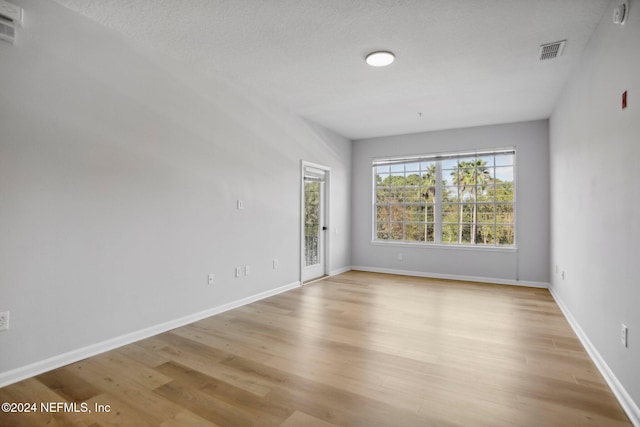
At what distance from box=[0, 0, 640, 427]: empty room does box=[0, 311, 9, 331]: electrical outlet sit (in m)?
0.04

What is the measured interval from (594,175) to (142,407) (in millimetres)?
3655

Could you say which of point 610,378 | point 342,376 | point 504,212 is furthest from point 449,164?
point 342,376

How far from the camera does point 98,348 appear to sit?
2699 mm

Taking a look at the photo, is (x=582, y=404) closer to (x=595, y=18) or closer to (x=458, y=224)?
(x=595, y=18)

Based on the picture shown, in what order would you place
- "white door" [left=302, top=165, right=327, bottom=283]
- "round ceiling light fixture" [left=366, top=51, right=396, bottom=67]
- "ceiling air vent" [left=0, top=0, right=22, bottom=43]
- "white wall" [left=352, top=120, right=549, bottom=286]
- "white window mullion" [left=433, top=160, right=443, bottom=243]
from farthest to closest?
"white window mullion" [left=433, top=160, right=443, bottom=243] → "white door" [left=302, top=165, right=327, bottom=283] → "white wall" [left=352, top=120, right=549, bottom=286] → "round ceiling light fixture" [left=366, top=51, right=396, bottom=67] → "ceiling air vent" [left=0, top=0, right=22, bottom=43]

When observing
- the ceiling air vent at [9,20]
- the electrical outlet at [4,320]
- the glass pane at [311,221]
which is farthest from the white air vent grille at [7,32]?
the glass pane at [311,221]

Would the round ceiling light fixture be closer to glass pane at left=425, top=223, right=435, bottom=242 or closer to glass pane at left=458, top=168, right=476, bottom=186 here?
glass pane at left=458, top=168, right=476, bottom=186

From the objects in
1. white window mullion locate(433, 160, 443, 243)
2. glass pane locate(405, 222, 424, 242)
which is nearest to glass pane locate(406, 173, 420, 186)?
white window mullion locate(433, 160, 443, 243)

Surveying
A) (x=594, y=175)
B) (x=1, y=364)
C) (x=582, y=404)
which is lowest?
(x=582, y=404)

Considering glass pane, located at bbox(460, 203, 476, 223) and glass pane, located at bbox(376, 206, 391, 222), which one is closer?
glass pane, located at bbox(460, 203, 476, 223)

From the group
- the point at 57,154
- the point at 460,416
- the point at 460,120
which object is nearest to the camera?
the point at 460,416

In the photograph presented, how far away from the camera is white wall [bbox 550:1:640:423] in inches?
76.0

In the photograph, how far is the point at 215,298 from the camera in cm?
379

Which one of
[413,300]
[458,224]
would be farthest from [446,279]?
[413,300]
